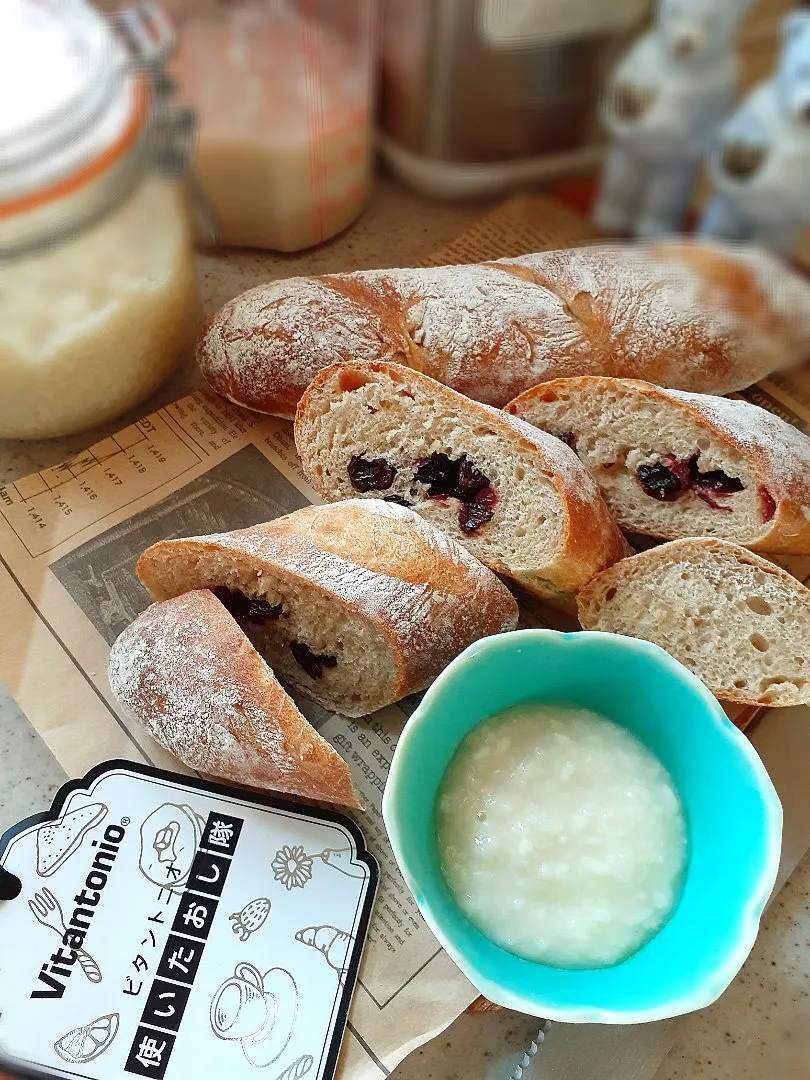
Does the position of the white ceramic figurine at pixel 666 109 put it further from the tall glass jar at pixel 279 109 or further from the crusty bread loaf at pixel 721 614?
the crusty bread loaf at pixel 721 614

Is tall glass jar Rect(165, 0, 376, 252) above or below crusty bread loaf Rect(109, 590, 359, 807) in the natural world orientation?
above

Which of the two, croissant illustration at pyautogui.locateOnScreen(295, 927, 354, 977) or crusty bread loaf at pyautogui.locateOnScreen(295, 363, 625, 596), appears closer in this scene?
croissant illustration at pyautogui.locateOnScreen(295, 927, 354, 977)

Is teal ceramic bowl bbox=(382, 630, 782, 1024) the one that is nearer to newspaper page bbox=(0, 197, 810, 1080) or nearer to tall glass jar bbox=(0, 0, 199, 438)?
newspaper page bbox=(0, 197, 810, 1080)

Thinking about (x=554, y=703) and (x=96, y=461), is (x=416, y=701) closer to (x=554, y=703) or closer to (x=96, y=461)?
(x=554, y=703)

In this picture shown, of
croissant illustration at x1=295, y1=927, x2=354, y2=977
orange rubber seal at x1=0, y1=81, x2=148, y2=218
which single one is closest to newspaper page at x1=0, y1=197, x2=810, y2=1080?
croissant illustration at x1=295, y1=927, x2=354, y2=977

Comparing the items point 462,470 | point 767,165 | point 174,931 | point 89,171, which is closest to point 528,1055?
point 174,931

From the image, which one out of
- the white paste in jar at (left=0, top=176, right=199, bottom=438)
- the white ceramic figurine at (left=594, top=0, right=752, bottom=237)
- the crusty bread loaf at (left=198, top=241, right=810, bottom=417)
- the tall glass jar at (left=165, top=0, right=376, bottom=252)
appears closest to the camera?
the white ceramic figurine at (left=594, top=0, right=752, bottom=237)

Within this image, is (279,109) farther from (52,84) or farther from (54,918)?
(54,918)
